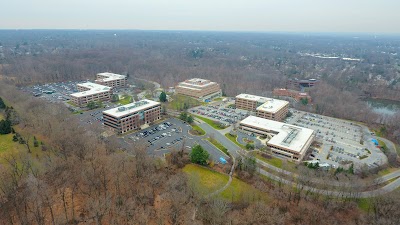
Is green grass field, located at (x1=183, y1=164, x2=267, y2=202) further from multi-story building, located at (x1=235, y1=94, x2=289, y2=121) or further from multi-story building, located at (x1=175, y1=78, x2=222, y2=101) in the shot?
multi-story building, located at (x1=175, y1=78, x2=222, y2=101)

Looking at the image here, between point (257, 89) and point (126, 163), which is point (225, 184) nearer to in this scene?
point (126, 163)

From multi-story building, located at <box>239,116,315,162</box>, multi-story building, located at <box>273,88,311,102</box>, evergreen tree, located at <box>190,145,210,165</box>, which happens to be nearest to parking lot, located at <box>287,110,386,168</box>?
multi-story building, located at <box>239,116,315,162</box>

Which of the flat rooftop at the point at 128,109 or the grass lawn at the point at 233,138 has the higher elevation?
the flat rooftop at the point at 128,109

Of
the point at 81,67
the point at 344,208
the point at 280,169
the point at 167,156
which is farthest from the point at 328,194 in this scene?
the point at 81,67

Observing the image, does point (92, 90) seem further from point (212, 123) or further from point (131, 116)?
point (212, 123)

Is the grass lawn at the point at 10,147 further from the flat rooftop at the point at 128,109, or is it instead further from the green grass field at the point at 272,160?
the green grass field at the point at 272,160

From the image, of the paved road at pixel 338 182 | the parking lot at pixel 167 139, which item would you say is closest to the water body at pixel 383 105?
the paved road at pixel 338 182

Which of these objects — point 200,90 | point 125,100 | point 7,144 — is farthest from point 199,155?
point 125,100
